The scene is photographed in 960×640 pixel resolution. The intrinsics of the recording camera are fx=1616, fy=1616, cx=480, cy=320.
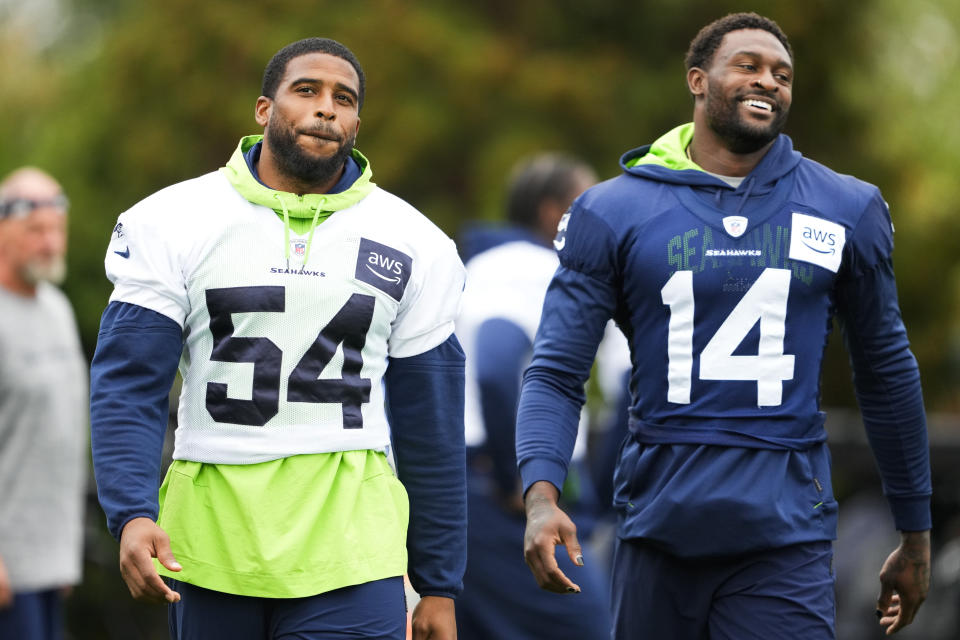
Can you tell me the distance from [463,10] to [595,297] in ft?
45.8

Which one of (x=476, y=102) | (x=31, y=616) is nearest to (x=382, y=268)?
(x=31, y=616)

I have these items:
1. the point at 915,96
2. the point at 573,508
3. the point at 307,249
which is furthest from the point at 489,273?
the point at 915,96

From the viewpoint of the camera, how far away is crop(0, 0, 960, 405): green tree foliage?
57.3 ft

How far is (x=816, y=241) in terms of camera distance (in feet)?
15.0

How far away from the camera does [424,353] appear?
4.45 meters

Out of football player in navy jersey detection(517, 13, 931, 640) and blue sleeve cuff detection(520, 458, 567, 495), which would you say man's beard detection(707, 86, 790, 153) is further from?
blue sleeve cuff detection(520, 458, 567, 495)

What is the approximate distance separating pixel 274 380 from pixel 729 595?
142cm

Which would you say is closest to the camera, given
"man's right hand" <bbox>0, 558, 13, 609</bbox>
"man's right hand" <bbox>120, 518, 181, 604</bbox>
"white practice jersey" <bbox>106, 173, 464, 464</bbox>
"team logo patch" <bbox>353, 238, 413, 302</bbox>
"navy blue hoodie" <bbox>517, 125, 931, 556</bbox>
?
"man's right hand" <bbox>120, 518, 181, 604</bbox>

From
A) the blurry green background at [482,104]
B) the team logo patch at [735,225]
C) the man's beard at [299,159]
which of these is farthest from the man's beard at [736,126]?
the blurry green background at [482,104]

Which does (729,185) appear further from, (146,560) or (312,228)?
(146,560)

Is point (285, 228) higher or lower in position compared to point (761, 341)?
higher

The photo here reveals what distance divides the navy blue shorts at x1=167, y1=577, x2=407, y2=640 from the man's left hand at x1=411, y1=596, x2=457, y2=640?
0.25 m

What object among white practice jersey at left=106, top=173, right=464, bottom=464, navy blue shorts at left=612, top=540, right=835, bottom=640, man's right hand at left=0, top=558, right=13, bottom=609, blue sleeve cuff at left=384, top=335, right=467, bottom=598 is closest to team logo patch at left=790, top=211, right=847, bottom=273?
navy blue shorts at left=612, top=540, right=835, bottom=640

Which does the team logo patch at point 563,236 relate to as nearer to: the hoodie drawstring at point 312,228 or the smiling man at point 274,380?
the smiling man at point 274,380
